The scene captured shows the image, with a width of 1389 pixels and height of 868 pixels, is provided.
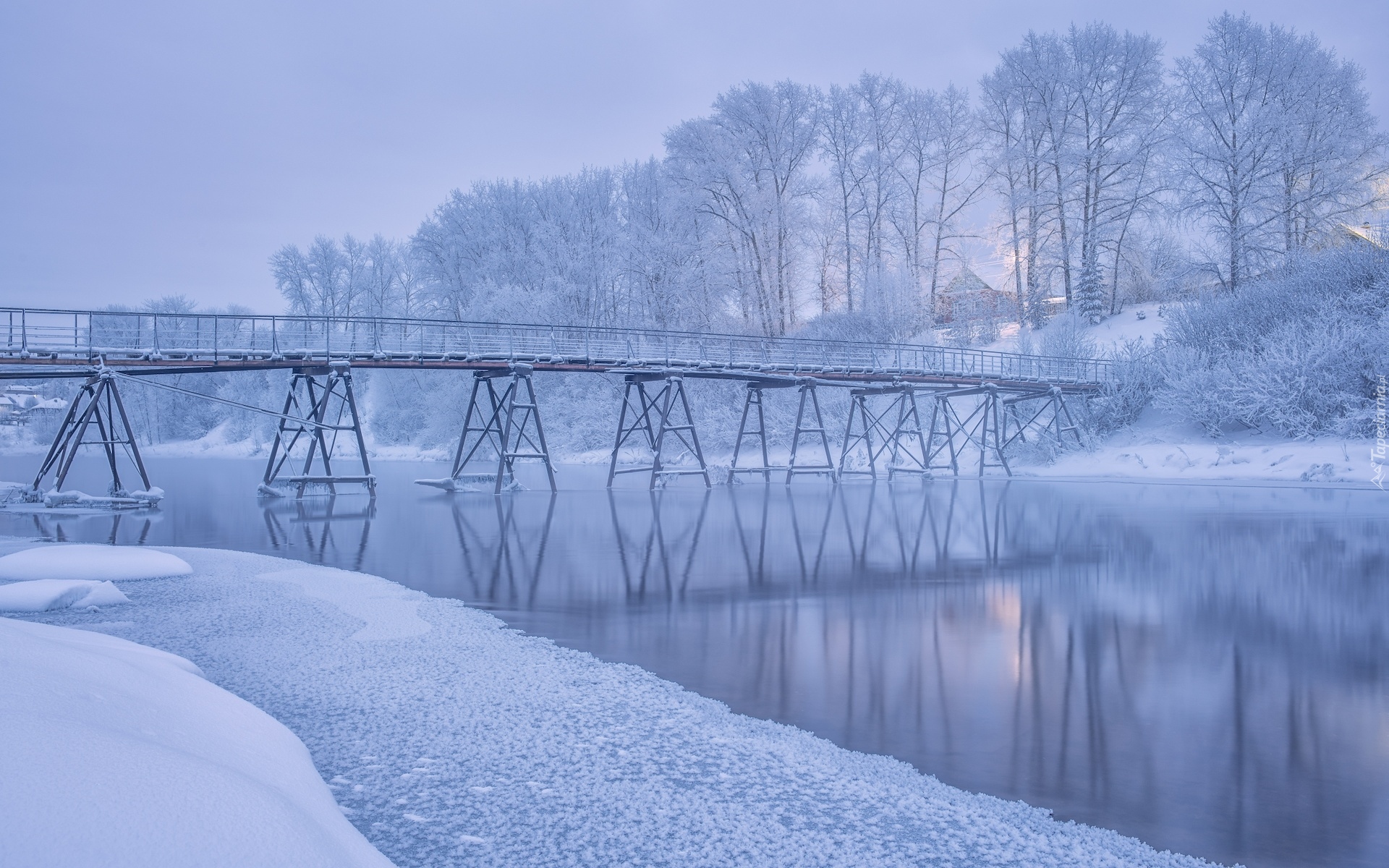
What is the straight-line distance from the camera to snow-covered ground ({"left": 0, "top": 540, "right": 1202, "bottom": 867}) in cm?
267

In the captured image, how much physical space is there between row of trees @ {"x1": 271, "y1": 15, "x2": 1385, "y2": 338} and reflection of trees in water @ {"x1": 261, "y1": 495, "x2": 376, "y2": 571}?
62.2ft

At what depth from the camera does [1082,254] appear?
121ft

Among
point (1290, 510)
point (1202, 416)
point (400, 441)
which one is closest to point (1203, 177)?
point (1202, 416)

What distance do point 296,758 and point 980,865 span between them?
2.64m

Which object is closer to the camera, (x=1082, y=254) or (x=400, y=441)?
(x=1082, y=254)

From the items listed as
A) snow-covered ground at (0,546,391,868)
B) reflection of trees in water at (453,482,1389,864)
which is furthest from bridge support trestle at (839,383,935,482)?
snow-covered ground at (0,546,391,868)

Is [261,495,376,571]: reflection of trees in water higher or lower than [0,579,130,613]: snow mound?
lower

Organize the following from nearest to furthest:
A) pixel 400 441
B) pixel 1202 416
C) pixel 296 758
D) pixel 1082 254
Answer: pixel 296 758, pixel 1202 416, pixel 1082 254, pixel 400 441

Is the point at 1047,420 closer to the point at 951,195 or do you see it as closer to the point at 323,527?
the point at 951,195

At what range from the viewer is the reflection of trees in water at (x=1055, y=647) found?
4.04 metres

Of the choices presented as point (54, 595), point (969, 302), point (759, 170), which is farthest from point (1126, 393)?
point (54, 595)

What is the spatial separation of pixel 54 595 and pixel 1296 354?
26358 millimetres

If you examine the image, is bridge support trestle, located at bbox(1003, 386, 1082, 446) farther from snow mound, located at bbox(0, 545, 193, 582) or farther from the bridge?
snow mound, located at bbox(0, 545, 193, 582)

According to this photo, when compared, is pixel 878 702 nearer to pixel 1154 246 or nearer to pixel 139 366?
pixel 139 366
